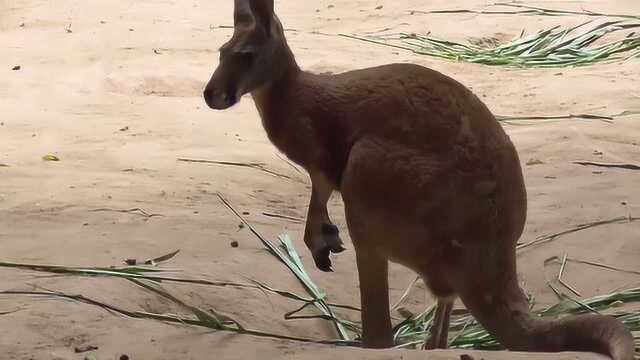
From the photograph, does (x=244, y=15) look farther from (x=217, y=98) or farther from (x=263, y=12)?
(x=217, y=98)

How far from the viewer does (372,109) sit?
10.2ft

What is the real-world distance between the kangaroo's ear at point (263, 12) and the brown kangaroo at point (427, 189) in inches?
0.7

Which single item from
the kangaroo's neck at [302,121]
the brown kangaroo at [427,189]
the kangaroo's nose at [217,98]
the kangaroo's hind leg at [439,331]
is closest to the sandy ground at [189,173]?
the brown kangaroo at [427,189]

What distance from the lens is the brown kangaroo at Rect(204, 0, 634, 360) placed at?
2875 millimetres

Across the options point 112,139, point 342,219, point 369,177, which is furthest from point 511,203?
point 112,139

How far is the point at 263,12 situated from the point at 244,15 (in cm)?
9

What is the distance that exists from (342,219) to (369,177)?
176 cm

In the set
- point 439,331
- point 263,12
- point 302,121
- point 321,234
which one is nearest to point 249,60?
→ point 263,12

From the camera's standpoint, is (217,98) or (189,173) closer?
(217,98)

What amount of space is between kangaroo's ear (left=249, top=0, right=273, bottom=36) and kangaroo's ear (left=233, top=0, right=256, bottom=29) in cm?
3

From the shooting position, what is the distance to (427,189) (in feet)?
9.52

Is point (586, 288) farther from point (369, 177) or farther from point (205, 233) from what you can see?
point (205, 233)

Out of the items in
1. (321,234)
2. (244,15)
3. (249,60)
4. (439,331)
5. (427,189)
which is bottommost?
(439,331)

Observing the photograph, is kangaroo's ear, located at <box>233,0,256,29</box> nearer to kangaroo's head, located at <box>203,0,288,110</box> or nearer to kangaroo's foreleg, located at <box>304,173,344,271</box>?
kangaroo's head, located at <box>203,0,288,110</box>
